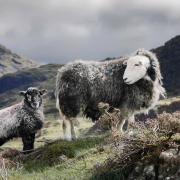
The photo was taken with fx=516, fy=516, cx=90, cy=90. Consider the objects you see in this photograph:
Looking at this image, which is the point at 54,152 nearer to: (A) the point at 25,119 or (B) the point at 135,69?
(B) the point at 135,69

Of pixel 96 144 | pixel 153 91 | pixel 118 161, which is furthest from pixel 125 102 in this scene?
pixel 118 161

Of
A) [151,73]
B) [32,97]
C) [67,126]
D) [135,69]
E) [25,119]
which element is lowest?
[67,126]

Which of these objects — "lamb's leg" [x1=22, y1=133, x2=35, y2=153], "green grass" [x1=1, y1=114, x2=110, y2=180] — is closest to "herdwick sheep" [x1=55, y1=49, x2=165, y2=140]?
"green grass" [x1=1, y1=114, x2=110, y2=180]

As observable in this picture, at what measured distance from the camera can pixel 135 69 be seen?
1819cm

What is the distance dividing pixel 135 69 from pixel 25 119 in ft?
18.0

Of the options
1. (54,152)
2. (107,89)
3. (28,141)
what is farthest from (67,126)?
(28,141)

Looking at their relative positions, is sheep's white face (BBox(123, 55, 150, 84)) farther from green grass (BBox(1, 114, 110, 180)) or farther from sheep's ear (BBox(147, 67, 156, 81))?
green grass (BBox(1, 114, 110, 180))

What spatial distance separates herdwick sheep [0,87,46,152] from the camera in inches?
827

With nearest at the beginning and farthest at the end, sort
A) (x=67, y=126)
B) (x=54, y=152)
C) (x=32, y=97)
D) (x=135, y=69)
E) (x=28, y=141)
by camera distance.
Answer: (x=54, y=152), (x=135, y=69), (x=67, y=126), (x=28, y=141), (x=32, y=97)

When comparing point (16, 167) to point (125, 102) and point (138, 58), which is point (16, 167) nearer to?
point (125, 102)

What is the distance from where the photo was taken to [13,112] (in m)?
21.6

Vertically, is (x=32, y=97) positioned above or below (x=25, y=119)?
above

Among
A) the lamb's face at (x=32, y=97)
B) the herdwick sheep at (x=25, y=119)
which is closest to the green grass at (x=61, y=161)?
the herdwick sheep at (x=25, y=119)

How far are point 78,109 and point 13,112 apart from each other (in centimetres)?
436
